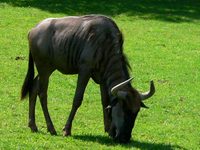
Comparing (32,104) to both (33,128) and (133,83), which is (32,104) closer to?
(33,128)

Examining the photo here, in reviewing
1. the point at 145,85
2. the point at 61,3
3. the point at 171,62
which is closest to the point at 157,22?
the point at 61,3

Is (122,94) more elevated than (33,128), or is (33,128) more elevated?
(122,94)

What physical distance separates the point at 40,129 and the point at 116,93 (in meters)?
1.99

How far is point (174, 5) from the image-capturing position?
115 feet

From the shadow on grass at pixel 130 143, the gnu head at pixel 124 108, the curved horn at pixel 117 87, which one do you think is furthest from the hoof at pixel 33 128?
the curved horn at pixel 117 87

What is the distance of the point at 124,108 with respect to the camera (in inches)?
386

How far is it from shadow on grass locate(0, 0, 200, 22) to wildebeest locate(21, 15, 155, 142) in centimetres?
1921

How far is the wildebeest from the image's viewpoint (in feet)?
32.3

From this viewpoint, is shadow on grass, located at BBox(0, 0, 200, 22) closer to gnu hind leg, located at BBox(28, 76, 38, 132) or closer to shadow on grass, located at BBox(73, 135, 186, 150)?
gnu hind leg, located at BBox(28, 76, 38, 132)

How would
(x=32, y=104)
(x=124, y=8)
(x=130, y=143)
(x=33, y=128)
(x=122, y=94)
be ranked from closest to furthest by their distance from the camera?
(x=122, y=94)
(x=130, y=143)
(x=33, y=128)
(x=32, y=104)
(x=124, y=8)

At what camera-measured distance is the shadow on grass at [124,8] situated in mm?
30578

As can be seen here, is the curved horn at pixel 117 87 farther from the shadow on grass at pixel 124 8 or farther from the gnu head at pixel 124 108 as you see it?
the shadow on grass at pixel 124 8

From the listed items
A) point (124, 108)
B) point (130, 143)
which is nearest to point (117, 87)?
point (124, 108)

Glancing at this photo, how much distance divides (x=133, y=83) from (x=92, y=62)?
596 centimetres
